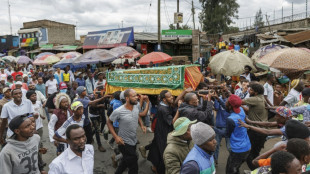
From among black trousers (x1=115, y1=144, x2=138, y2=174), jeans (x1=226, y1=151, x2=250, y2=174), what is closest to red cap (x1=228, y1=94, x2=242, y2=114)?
jeans (x1=226, y1=151, x2=250, y2=174)

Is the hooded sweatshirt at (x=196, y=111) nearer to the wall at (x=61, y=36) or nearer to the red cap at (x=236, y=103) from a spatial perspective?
the red cap at (x=236, y=103)

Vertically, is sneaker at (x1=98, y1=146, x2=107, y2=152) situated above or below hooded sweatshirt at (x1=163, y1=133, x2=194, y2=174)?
below

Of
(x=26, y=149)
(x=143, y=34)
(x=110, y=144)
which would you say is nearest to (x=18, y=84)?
(x=110, y=144)

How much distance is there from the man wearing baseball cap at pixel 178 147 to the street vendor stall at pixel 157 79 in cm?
222

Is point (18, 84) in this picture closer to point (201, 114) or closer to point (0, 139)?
point (0, 139)

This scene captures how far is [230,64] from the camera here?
661cm

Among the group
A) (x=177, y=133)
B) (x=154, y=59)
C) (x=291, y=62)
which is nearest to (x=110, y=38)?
(x=154, y=59)

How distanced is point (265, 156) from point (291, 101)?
2.80 metres

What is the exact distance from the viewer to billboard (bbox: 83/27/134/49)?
1856 cm

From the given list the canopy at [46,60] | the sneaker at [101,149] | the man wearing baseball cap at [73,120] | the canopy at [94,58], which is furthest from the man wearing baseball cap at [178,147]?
the canopy at [46,60]

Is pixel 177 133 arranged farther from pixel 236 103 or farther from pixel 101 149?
pixel 101 149

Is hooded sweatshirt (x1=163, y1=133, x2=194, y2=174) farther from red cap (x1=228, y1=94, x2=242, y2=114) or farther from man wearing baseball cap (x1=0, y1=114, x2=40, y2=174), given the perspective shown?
man wearing baseball cap (x1=0, y1=114, x2=40, y2=174)

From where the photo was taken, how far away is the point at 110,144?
6.07 metres

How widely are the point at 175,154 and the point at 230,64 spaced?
4406 mm
